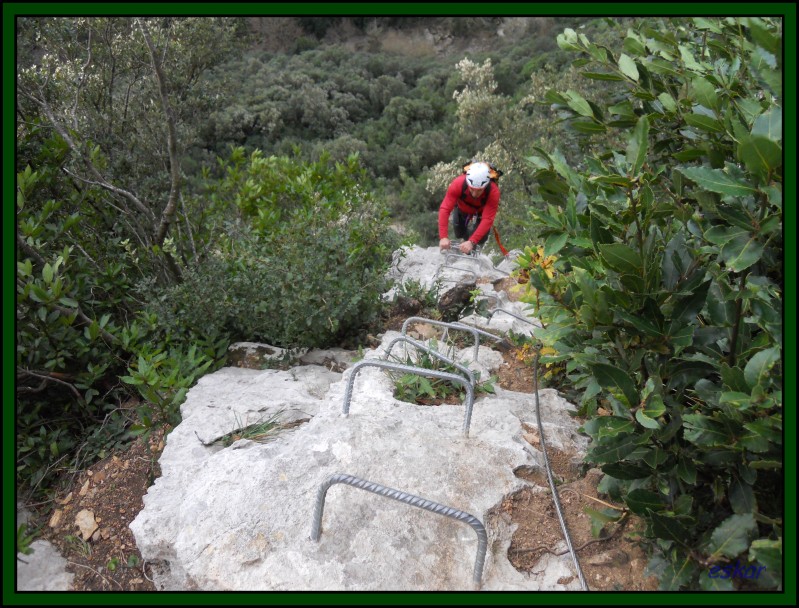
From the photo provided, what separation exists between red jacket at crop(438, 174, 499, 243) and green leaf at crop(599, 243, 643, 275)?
4.75 metres

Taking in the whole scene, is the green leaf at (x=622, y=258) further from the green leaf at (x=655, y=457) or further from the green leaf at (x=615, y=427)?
the green leaf at (x=655, y=457)

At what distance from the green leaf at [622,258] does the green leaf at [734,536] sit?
0.90 meters

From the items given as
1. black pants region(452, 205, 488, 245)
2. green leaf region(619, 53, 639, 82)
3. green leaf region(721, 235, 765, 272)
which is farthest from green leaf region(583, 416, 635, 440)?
black pants region(452, 205, 488, 245)

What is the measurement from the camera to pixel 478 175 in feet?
21.4

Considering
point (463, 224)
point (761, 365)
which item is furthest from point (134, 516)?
point (463, 224)

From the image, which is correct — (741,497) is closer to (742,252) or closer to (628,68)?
(742,252)

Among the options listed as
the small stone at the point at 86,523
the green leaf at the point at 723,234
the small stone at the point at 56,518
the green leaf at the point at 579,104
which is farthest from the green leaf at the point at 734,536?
the small stone at the point at 56,518

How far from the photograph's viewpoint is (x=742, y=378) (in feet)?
5.73

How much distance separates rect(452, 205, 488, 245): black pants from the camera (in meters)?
7.37

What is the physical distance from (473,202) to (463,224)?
0.57 metres

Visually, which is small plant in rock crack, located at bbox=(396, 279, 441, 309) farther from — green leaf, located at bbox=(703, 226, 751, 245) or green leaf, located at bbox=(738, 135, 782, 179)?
green leaf, located at bbox=(738, 135, 782, 179)

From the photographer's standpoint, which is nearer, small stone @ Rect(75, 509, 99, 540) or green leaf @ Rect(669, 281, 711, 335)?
green leaf @ Rect(669, 281, 711, 335)

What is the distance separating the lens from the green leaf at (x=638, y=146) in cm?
169
